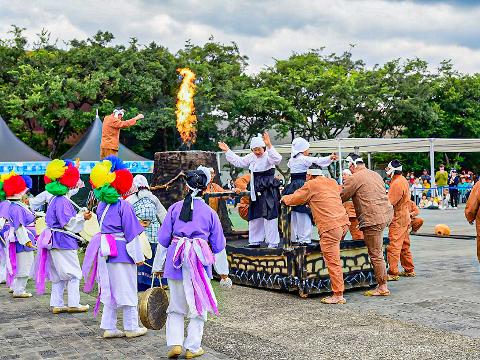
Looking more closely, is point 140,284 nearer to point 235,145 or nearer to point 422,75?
point 235,145

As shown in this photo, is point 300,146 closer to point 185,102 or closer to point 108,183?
point 185,102

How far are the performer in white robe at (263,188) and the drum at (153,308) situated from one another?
375 centimetres

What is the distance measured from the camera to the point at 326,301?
7410 millimetres

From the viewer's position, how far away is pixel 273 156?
28.3 feet

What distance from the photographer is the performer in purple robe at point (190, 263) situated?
5250mm

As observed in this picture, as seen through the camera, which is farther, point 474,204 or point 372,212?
point 474,204

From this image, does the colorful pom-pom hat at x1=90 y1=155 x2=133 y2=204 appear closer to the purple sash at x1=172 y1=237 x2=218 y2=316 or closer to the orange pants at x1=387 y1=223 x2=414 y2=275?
the purple sash at x1=172 y1=237 x2=218 y2=316

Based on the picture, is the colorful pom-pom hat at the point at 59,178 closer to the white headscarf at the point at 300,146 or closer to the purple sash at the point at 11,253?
the purple sash at the point at 11,253

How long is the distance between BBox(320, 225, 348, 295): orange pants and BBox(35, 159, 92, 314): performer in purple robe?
9.87ft

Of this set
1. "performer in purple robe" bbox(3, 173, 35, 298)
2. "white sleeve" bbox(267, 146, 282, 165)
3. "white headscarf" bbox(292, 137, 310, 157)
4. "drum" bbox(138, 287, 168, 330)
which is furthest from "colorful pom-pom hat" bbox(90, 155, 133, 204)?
"white headscarf" bbox(292, 137, 310, 157)

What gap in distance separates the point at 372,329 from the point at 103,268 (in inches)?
111

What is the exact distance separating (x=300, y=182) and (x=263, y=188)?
61 centimetres

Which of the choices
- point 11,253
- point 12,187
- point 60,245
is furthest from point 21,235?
point 60,245

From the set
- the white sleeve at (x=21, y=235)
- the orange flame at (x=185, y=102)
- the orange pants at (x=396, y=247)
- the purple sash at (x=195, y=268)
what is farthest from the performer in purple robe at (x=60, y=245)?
the orange pants at (x=396, y=247)
